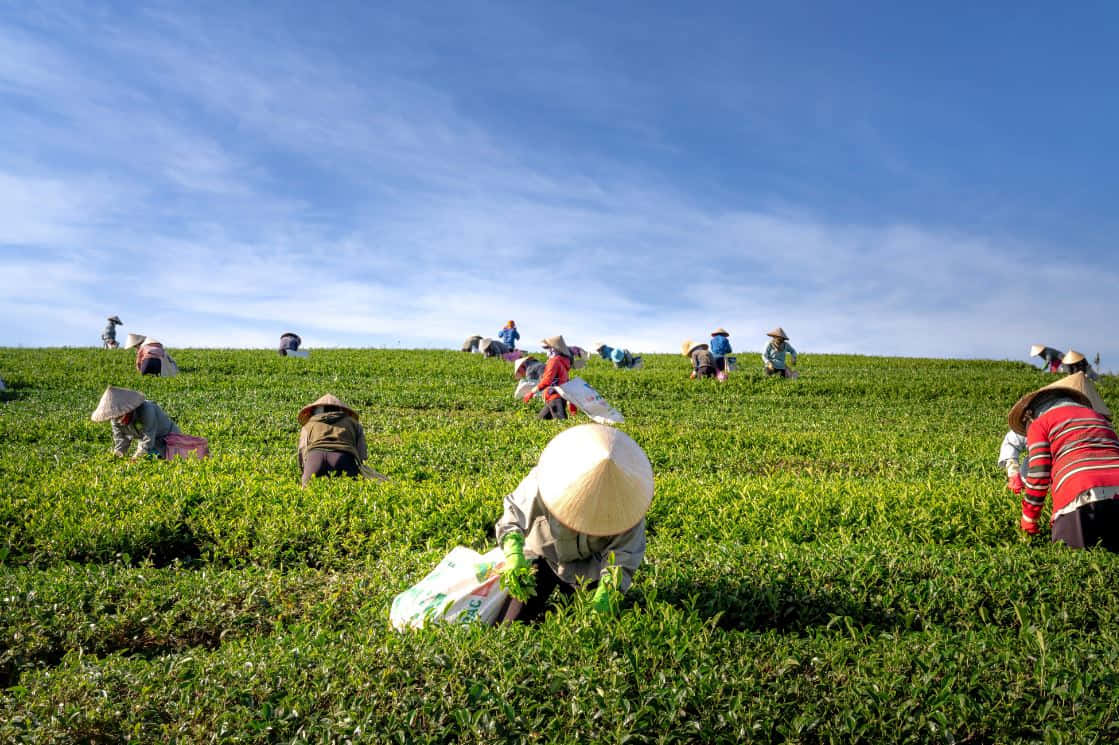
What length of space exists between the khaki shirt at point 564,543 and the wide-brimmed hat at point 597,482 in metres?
0.38

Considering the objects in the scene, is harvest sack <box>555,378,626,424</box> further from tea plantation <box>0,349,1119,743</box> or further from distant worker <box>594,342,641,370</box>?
distant worker <box>594,342,641,370</box>

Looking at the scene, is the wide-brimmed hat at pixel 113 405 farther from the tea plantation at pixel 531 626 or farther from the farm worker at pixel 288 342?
the farm worker at pixel 288 342

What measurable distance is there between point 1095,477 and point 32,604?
803 centimetres

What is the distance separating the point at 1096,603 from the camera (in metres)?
5.18

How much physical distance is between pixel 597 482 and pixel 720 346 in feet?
68.6

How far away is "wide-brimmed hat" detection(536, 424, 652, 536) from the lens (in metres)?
3.69

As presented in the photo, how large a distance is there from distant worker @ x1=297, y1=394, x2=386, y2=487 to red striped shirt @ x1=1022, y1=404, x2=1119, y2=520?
6.69 metres

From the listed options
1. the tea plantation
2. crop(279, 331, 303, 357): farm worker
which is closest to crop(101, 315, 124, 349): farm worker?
crop(279, 331, 303, 357): farm worker

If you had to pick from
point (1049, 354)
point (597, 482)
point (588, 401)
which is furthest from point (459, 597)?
point (1049, 354)

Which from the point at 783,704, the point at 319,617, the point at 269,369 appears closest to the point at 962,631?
the point at 783,704

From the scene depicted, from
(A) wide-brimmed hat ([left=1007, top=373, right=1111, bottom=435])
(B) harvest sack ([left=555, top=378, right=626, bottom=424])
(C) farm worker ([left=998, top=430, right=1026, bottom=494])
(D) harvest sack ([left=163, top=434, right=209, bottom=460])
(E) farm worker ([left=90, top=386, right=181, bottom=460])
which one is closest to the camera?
(A) wide-brimmed hat ([left=1007, top=373, right=1111, bottom=435])

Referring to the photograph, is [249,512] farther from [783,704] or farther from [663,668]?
[783,704]

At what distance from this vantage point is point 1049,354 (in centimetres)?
2655

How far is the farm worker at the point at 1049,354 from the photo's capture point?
86.1 feet
